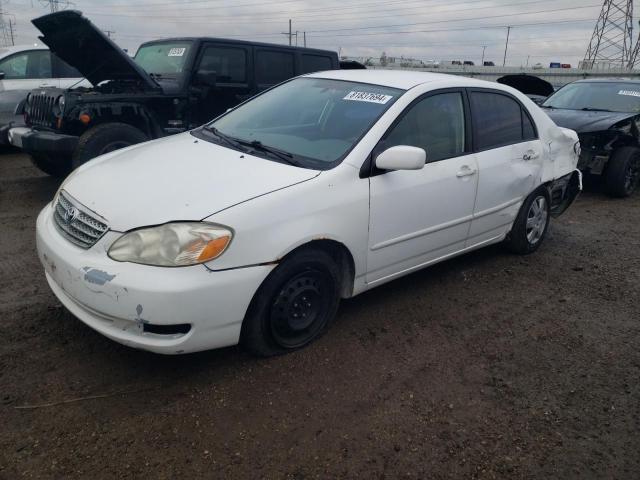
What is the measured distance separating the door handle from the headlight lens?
1.85 metres

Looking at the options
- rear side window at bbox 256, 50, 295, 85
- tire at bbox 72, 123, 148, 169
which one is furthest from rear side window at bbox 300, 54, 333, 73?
tire at bbox 72, 123, 148, 169

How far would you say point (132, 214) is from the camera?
252cm

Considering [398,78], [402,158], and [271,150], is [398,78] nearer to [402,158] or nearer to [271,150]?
[402,158]

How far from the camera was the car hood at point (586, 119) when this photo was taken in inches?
267

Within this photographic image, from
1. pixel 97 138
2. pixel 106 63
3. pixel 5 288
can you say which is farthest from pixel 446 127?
pixel 106 63

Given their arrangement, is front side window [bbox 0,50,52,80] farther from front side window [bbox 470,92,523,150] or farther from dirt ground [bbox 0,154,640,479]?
front side window [bbox 470,92,523,150]

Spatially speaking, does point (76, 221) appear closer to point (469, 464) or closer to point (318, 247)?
point (318, 247)

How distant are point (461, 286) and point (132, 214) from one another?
2595 millimetres

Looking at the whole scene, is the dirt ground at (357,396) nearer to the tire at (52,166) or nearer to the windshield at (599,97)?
the tire at (52,166)

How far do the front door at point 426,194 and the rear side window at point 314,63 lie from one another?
413 cm

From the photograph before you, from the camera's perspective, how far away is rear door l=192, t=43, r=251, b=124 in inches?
253

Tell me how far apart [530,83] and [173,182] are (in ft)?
34.2

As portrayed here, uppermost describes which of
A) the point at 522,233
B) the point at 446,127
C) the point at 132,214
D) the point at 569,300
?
the point at 446,127

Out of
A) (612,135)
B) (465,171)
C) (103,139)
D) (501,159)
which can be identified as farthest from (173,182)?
(612,135)
